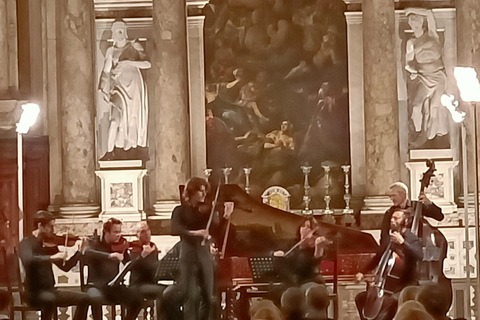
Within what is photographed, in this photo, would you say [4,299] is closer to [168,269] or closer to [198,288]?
[168,269]

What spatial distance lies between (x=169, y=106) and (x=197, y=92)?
4.76 ft

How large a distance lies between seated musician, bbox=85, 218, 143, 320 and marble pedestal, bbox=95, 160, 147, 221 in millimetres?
3914

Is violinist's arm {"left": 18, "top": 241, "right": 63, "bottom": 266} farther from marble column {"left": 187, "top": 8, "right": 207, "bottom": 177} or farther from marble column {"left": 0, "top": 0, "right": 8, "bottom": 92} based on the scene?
marble column {"left": 187, "top": 8, "right": 207, "bottom": 177}

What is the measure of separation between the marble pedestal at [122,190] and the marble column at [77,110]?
345 millimetres

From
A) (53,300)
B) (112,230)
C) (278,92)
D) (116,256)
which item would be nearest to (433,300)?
(116,256)

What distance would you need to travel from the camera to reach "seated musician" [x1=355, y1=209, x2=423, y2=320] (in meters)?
9.98


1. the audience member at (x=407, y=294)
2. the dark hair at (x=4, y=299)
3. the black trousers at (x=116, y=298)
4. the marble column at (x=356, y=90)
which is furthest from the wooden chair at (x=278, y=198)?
the audience member at (x=407, y=294)

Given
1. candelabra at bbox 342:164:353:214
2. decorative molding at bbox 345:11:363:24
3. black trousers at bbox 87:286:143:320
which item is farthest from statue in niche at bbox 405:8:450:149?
black trousers at bbox 87:286:143:320

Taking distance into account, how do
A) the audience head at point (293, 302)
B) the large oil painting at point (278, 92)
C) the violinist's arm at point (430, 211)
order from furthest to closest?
the large oil painting at point (278, 92), the violinist's arm at point (430, 211), the audience head at point (293, 302)

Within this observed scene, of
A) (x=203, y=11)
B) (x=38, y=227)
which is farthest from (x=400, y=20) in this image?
(x=38, y=227)

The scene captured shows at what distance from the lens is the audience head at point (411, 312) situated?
9.52 m

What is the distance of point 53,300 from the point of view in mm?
10625

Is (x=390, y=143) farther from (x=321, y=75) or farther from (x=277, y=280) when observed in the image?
(x=277, y=280)

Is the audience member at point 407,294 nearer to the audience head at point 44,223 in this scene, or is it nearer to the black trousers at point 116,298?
the black trousers at point 116,298
